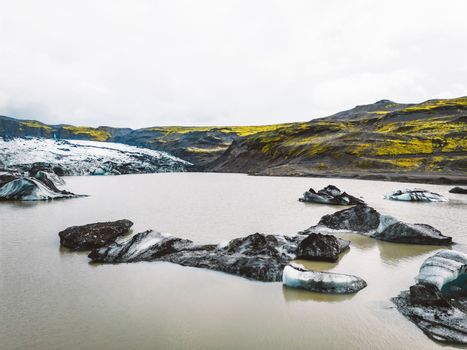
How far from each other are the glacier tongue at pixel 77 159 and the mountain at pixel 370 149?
1947cm

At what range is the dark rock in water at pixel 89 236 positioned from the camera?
1366 cm

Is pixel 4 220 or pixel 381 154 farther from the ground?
pixel 381 154

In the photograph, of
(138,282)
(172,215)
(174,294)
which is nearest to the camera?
(174,294)

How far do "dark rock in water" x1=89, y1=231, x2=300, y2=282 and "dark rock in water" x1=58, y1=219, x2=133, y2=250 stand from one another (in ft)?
4.82

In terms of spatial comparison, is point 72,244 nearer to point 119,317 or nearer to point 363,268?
point 119,317

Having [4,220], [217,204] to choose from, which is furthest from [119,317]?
[217,204]

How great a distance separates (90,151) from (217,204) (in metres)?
74.3

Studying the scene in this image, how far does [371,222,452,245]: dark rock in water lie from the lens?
14.1m

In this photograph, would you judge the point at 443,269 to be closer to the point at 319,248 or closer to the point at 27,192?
the point at 319,248

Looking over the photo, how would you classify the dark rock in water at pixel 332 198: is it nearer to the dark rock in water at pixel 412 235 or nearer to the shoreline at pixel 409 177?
the dark rock in water at pixel 412 235

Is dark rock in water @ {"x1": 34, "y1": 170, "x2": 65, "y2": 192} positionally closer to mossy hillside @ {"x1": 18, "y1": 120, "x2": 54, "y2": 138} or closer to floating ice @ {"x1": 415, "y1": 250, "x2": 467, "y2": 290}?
floating ice @ {"x1": 415, "y1": 250, "x2": 467, "y2": 290}

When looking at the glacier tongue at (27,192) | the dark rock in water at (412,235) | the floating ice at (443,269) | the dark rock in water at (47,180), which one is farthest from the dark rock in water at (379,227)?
the dark rock in water at (47,180)

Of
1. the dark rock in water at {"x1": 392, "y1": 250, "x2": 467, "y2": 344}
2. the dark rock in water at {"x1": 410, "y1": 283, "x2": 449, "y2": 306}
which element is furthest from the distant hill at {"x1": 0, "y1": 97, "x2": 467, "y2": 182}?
the dark rock in water at {"x1": 410, "y1": 283, "x2": 449, "y2": 306}

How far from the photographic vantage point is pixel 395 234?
14.5 metres
